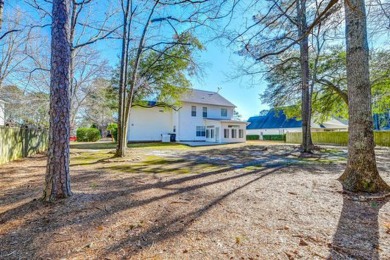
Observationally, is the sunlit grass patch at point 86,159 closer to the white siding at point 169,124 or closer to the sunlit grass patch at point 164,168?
the sunlit grass patch at point 164,168

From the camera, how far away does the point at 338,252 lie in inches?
87.2

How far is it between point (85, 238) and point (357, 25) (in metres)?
6.44

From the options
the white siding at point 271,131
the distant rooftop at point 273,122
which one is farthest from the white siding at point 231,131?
the white siding at point 271,131

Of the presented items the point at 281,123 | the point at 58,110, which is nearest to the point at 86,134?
the point at 58,110

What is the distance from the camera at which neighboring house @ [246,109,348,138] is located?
1396 inches

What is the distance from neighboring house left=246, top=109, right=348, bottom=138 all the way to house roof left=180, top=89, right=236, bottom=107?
9.76m

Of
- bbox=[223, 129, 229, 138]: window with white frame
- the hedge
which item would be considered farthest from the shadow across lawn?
the hedge

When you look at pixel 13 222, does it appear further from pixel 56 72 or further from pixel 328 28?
pixel 328 28

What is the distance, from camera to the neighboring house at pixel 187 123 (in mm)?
25078

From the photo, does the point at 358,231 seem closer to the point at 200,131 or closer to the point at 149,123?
the point at 149,123

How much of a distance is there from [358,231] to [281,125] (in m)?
39.3

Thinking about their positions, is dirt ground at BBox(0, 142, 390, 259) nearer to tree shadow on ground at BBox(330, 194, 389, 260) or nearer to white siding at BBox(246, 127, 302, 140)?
tree shadow on ground at BBox(330, 194, 389, 260)

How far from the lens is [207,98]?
1156 inches

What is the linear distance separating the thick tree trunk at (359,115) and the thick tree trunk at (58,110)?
5642mm
